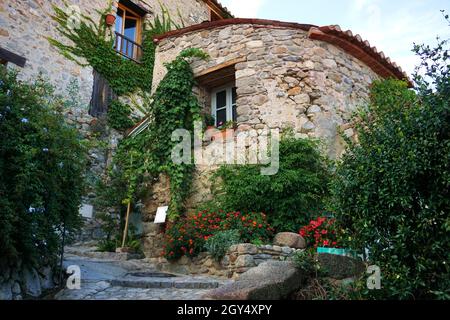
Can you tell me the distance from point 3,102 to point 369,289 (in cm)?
365

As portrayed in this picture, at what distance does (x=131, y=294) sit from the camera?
4.21 meters

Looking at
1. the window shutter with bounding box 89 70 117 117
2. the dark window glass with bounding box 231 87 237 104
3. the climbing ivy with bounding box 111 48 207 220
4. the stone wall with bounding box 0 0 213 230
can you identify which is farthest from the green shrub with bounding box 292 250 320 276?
the window shutter with bounding box 89 70 117 117

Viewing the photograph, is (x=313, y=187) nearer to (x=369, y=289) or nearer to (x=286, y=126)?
(x=286, y=126)

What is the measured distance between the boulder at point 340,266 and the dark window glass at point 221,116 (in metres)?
4.04

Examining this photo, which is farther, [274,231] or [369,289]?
[274,231]

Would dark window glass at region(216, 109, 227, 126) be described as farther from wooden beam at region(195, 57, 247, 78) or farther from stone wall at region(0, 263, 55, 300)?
stone wall at region(0, 263, 55, 300)

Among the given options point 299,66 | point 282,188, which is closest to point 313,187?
point 282,188

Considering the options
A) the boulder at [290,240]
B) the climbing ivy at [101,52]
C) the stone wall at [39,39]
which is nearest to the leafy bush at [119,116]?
the climbing ivy at [101,52]

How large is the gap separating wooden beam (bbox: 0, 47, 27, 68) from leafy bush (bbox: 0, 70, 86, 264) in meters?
4.76

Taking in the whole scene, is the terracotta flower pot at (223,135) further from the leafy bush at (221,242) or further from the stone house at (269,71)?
the leafy bush at (221,242)

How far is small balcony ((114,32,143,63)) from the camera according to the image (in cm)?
1094

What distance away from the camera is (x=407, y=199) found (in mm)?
3100

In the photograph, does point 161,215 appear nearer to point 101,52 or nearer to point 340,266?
point 340,266

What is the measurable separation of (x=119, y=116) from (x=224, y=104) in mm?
3546
